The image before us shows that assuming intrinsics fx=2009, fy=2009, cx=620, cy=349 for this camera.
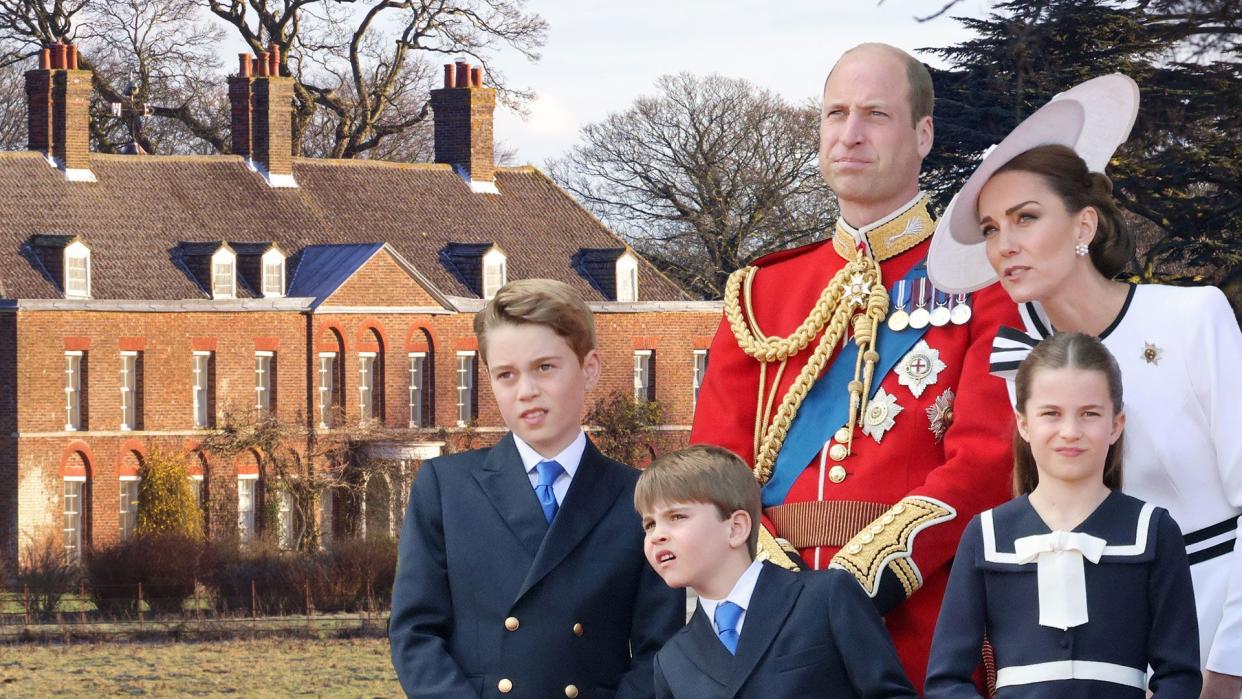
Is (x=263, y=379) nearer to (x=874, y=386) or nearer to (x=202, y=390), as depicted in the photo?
(x=202, y=390)

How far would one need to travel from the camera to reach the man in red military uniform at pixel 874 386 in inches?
182

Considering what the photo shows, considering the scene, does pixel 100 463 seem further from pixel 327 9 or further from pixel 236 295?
pixel 327 9

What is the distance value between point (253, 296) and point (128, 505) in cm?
552

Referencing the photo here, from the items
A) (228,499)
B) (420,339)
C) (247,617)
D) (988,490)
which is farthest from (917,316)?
(420,339)

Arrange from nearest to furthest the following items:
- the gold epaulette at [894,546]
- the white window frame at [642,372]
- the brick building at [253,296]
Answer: the gold epaulette at [894,546] → the brick building at [253,296] → the white window frame at [642,372]

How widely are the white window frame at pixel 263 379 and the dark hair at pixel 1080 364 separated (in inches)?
1600

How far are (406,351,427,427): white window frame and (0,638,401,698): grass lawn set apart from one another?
768 inches

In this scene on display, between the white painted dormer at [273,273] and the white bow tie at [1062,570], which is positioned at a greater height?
the white painted dormer at [273,273]

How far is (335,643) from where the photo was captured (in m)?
26.4

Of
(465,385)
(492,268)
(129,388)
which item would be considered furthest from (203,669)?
(492,268)

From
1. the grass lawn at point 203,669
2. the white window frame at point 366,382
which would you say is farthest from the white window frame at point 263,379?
the grass lawn at point 203,669

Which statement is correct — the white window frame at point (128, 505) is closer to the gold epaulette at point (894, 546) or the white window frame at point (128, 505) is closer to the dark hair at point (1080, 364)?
the gold epaulette at point (894, 546)

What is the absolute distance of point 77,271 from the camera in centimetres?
4194

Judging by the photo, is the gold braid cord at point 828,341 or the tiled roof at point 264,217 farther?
the tiled roof at point 264,217
